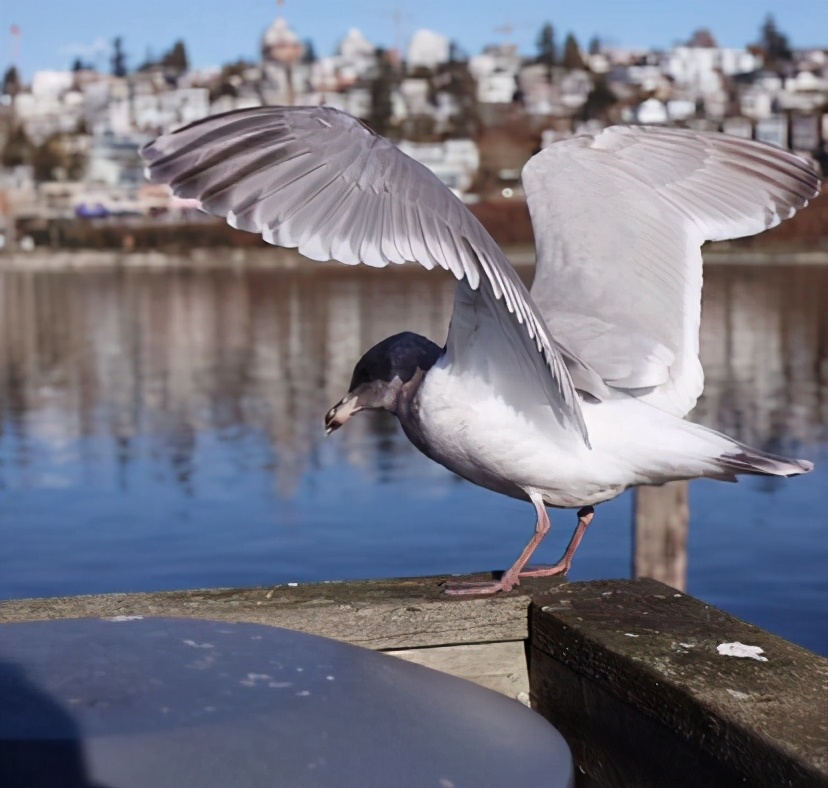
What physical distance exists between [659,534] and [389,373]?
3.30m

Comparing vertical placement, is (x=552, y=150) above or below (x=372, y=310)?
above

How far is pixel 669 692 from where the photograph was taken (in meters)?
2.42

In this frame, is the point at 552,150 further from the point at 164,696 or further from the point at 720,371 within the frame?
the point at 720,371

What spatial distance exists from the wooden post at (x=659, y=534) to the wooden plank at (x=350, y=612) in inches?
142

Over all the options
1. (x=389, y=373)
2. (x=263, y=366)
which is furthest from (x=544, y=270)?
(x=263, y=366)

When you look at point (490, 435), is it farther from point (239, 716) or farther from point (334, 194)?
point (239, 716)

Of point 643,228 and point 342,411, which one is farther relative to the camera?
point 643,228

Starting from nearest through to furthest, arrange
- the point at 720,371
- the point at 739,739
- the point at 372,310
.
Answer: the point at 739,739 → the point at 720,371 → the point at 372,310

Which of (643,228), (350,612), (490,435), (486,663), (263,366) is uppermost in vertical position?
(643,228)

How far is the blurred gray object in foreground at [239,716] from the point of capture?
6.07 ft

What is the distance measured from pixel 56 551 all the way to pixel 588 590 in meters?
8.56

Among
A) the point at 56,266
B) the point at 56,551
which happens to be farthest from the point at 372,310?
the point at 56,266

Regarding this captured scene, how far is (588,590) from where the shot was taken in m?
3.05

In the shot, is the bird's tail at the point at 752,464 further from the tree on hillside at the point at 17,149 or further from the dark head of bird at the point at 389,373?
the tree on hillside at the point at 17,149
